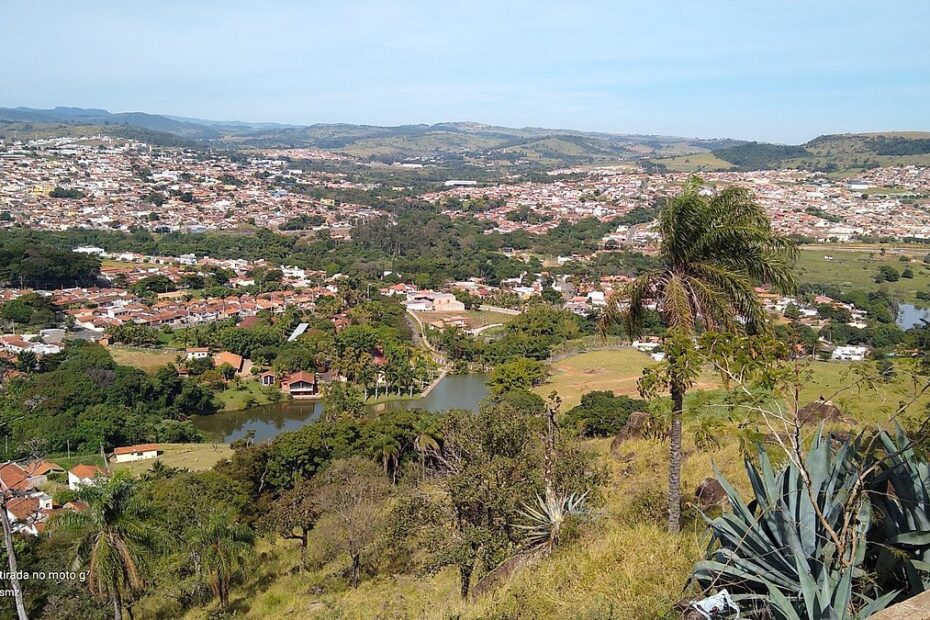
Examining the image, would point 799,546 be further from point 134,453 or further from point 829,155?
point 829,155

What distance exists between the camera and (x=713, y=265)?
15.6ft

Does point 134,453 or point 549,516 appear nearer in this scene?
point 549,516

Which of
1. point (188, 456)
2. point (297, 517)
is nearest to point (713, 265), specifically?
point (297, 517)

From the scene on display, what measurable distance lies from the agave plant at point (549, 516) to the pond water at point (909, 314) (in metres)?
35.3

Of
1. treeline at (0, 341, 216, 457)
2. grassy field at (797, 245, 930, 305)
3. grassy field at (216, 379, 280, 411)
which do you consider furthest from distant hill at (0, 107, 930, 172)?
treeline at (0, 341, 216, 457)

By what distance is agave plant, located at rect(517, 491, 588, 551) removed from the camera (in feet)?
15.5

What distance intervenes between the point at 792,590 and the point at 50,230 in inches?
2496

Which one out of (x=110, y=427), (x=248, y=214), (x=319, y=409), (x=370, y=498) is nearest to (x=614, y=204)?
(x=248, y=214)

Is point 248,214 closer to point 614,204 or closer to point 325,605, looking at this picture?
point 614,204

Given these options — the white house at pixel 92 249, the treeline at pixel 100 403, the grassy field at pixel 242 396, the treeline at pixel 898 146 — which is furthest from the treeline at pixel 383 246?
the treeline at pixel 898 146

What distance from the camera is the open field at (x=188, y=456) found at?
56.4ft

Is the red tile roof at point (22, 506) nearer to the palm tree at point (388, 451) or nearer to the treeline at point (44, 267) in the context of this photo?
the palm tree at point (388, 451)

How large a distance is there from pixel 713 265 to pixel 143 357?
2666 cm

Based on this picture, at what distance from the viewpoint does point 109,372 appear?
2208cm
